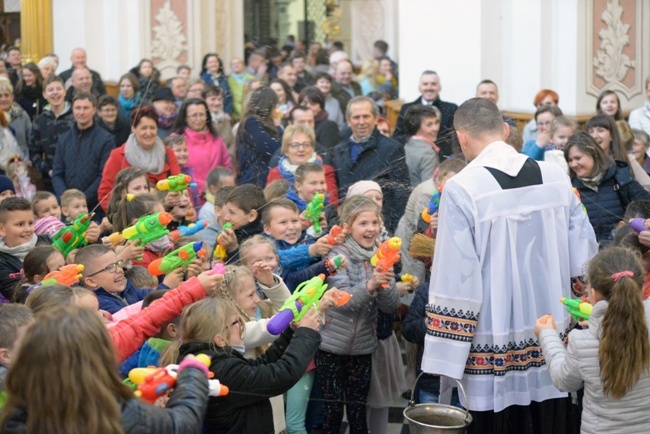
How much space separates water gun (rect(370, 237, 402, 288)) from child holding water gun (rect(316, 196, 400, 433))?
10.3 inches

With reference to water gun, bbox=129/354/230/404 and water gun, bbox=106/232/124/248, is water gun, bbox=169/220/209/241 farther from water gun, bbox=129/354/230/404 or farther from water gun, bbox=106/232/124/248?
water gun, bbox=129/354/230/404

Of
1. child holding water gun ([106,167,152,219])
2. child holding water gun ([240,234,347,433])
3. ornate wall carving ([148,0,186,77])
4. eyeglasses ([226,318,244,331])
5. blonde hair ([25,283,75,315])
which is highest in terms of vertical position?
ornate wall carving ([148,0,186,77])

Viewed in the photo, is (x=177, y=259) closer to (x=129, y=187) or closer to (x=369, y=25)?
(x=129, y=187)

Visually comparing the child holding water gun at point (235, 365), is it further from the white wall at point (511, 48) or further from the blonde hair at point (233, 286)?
the white wall at point (511, 48)

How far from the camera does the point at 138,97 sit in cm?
1231

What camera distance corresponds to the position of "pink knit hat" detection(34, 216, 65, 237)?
6.75m

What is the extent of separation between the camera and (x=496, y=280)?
486 cm

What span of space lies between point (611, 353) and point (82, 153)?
5.89 metres

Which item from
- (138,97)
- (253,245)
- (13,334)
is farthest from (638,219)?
(138,97)

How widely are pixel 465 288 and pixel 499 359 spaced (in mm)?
368

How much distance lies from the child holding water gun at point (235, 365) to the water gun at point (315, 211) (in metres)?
2.04

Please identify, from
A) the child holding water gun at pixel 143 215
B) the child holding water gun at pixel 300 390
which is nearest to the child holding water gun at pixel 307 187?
the child holding water gun at pixel 300 390

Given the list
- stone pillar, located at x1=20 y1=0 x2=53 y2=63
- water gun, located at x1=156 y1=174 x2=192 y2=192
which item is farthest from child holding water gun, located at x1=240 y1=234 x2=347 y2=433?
stone pillar, located at x1=20 y1=0 x2=53 y2=63

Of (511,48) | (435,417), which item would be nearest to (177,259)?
(435,417)
